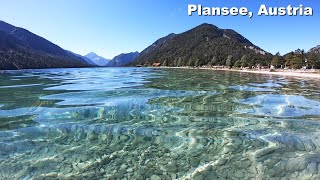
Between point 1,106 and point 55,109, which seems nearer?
point 55,109

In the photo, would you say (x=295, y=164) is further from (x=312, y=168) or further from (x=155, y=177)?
(x=155, y=177)

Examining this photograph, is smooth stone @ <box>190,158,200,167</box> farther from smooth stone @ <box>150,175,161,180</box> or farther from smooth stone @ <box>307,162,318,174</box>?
smooth stone @ <box>307,162,318,174</box>

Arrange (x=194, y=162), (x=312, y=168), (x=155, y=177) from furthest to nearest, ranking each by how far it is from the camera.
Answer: (x=194, y=162) → (x=312, y=168) → (x=155, y=177)

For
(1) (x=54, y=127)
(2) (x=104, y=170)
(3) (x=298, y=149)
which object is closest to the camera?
(2) (x=104, y=170)

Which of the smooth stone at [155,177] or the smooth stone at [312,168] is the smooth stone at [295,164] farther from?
the smooth stone at [155,177]

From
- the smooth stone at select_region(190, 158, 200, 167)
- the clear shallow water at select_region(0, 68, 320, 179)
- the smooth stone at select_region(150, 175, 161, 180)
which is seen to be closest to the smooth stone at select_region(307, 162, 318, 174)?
the clear shallow water at select_region(0, 68, 320, 179)

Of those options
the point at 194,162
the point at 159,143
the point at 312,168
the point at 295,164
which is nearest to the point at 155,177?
the point at 194,162

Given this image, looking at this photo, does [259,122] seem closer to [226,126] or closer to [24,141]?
[226,126]

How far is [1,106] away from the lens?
580 inches

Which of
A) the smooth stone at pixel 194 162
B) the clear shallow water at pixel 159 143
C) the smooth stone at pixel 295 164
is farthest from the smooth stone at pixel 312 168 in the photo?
the smooth stone at pixel 194 162

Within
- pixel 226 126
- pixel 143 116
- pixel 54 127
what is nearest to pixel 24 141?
pixel 54 127

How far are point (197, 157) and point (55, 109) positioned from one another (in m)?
8.46

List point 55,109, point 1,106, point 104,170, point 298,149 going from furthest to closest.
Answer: point 1,106 < point 55,109 < point 298,149 < point 104,170

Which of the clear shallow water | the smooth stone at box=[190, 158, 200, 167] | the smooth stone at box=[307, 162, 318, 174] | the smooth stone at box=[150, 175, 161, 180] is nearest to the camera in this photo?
the smooth stone at box=[150, 175, 161, 180]
